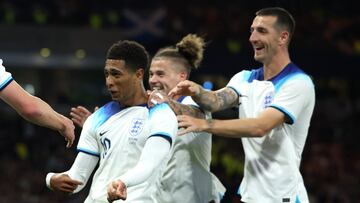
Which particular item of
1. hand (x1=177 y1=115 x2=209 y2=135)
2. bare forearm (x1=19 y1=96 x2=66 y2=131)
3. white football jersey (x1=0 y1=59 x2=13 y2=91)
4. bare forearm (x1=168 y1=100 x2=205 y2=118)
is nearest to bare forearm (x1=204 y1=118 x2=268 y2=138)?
hand (x1=177 y1=115 x2=209 y2=135)

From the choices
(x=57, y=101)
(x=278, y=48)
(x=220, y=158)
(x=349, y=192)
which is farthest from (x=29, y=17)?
(x=278, y=48)

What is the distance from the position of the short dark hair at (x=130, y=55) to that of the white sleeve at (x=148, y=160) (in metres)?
0.53

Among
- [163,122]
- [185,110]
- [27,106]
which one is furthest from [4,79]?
[185,110]

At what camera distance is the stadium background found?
13492mm

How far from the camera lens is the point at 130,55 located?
16.4 feet

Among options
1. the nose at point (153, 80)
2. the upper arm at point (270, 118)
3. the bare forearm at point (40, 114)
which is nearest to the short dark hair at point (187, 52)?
the nose at point (153, 80)

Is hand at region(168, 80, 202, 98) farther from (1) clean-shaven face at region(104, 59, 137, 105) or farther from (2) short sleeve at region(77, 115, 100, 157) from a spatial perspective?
(2) short sleeve at region(77, 115, 100, 157)

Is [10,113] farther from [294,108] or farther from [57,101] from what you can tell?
[294,108]

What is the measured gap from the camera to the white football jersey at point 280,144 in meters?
5.37

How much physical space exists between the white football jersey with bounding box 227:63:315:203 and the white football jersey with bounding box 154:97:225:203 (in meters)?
0.45

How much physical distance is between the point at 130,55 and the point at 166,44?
9.91 metres

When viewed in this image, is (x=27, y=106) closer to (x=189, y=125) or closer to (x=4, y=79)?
(x=4, y=79)

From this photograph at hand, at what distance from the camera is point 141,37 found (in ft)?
48.9

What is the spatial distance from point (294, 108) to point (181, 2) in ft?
38.2
